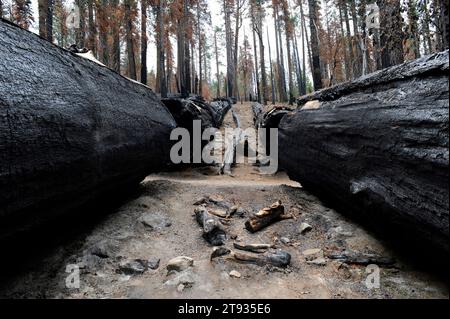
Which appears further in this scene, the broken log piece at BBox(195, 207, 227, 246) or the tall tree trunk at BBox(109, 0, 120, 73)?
the tall tree trunk at BBox(109, 0, 120, 73)

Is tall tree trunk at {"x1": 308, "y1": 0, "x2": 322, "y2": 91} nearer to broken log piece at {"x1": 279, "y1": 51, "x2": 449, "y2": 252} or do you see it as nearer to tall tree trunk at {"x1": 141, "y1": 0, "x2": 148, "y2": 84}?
tall tree trunk at {"x1": 141, "y1": 0, "x2": 148, "y2": 84}

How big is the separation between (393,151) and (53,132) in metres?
2.46

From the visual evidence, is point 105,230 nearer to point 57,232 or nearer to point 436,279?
point 57,232

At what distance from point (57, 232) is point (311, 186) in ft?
9.88

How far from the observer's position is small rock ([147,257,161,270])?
2.24 meters

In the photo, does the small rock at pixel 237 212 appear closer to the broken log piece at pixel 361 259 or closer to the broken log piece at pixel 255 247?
the broken log piece at pixel 255 247

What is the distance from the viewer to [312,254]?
244 cm

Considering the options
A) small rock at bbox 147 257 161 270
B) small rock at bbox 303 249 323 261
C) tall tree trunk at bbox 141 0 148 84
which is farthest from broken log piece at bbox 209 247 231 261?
tall tree trunk at bbox 141 0 148 84

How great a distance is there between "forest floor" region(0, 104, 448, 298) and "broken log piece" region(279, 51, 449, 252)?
276 mm

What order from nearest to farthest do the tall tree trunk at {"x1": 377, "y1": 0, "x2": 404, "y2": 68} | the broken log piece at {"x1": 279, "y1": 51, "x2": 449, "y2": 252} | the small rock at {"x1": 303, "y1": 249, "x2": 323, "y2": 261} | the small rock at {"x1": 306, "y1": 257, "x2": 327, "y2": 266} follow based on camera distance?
1. the broken log piece at {"x1": 279, "y1": 51, "x2": 449, "y2": 252}
2. the small rock at {"x1": 306, "y1": 257, "x2": 327, "y2": 266}
3. the small rock at {"x1": 303, "y1": 249, "x2": 323, "y2": 261}
4. the tall tree trunk at {"x1": 377, "y1": 0, "x2": 404, "y2": 68}

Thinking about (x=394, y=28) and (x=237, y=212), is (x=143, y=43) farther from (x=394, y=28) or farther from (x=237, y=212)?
(x=237, y=212)

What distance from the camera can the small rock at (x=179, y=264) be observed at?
2.17 m

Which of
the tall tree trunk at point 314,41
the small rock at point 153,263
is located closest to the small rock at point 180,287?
the small rock at point 153,263
